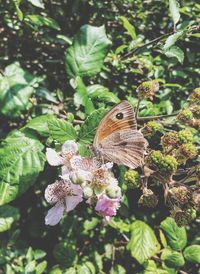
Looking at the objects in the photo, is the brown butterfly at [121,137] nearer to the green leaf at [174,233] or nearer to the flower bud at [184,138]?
the flower bud at [184,138]

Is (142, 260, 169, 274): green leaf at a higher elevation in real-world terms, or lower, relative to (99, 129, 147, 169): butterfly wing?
lower

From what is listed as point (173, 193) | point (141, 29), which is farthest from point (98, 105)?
point (141, 29)

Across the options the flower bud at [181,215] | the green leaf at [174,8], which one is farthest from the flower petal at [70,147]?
the green leaf at [174,8]

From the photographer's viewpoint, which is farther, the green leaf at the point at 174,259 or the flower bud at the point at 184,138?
the green leaf at the point at 174,259

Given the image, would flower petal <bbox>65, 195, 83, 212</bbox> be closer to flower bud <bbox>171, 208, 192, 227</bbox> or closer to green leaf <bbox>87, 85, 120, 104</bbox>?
flower bud <bbox>171, 208, 192, 227</bbox>

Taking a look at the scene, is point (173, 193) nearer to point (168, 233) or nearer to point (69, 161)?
point (69, 161)

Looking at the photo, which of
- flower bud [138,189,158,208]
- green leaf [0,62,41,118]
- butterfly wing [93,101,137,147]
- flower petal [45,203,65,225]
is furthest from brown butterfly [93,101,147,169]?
green leaf [0,62,41,118]

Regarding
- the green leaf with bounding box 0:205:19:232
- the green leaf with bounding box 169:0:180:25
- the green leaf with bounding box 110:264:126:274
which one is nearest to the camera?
the green leaf with bounding box 169:0:180:25
